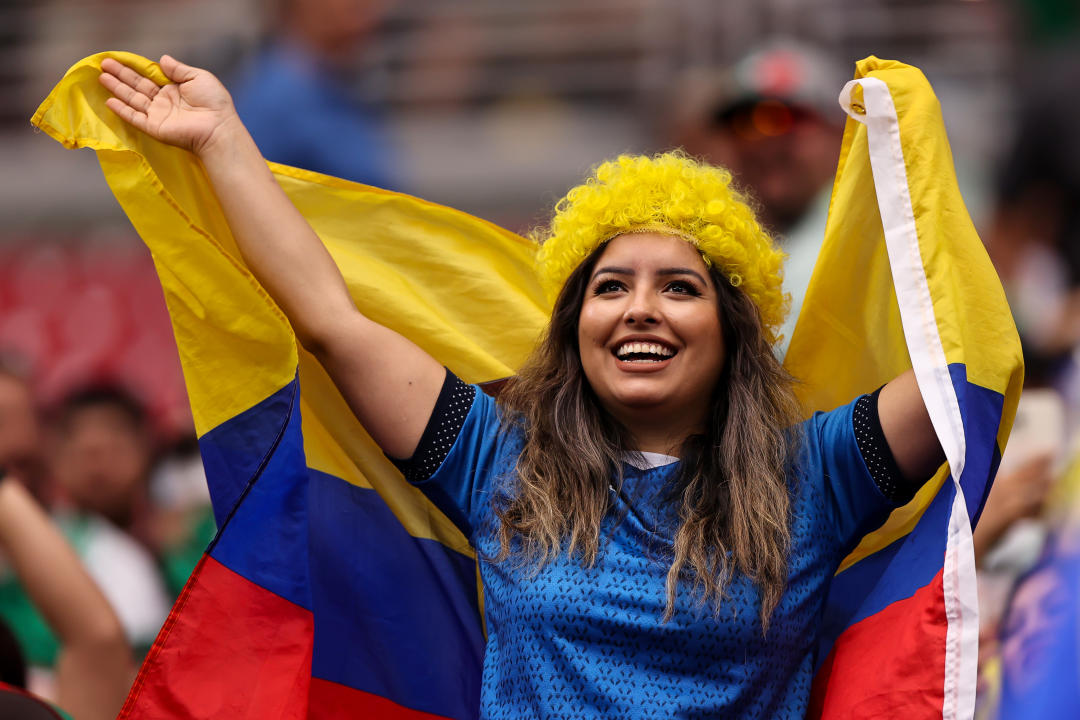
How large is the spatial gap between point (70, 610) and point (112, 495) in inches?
71.8

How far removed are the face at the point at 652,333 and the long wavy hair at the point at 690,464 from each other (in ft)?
0.14

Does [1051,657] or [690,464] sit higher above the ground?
[690,464]

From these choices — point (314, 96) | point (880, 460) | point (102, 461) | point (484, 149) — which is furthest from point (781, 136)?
point (484, 149)

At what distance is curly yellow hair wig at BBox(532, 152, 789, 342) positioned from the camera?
2.64 m

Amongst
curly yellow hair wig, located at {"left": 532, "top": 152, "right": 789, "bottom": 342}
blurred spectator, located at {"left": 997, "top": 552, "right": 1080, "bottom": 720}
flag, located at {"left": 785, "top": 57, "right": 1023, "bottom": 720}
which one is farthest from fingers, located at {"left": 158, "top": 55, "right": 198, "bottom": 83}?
blurred spectator, located at {"left": 997, "top": 552, "right": 1080, "bottom": 720}

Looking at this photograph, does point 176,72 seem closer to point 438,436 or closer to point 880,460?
point 438,436

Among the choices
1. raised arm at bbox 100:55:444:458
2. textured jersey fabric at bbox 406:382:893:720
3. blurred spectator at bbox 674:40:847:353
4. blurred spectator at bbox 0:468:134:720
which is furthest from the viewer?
blurred spectator at bbox 674:40:847:353

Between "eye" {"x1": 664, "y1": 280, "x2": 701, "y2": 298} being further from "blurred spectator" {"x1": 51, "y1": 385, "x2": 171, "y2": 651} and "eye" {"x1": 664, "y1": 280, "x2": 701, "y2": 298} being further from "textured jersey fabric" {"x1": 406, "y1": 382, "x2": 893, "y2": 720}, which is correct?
"blurred spectator" {"x1": 51, "y1": 385, "x2": 171, "y2": 651}

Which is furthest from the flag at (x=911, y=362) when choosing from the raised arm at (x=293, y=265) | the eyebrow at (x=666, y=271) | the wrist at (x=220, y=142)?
the wrist at (x=220, y=142)

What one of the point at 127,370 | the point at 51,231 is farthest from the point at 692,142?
the point at 51,231

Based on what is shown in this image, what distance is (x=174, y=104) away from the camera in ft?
8.80

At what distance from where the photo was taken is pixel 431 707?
8.96 ft

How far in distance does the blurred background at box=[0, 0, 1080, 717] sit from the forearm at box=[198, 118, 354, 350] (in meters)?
1.23

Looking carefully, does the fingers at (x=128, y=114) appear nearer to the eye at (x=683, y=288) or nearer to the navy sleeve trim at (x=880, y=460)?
the eye at (x=683, y=288)
